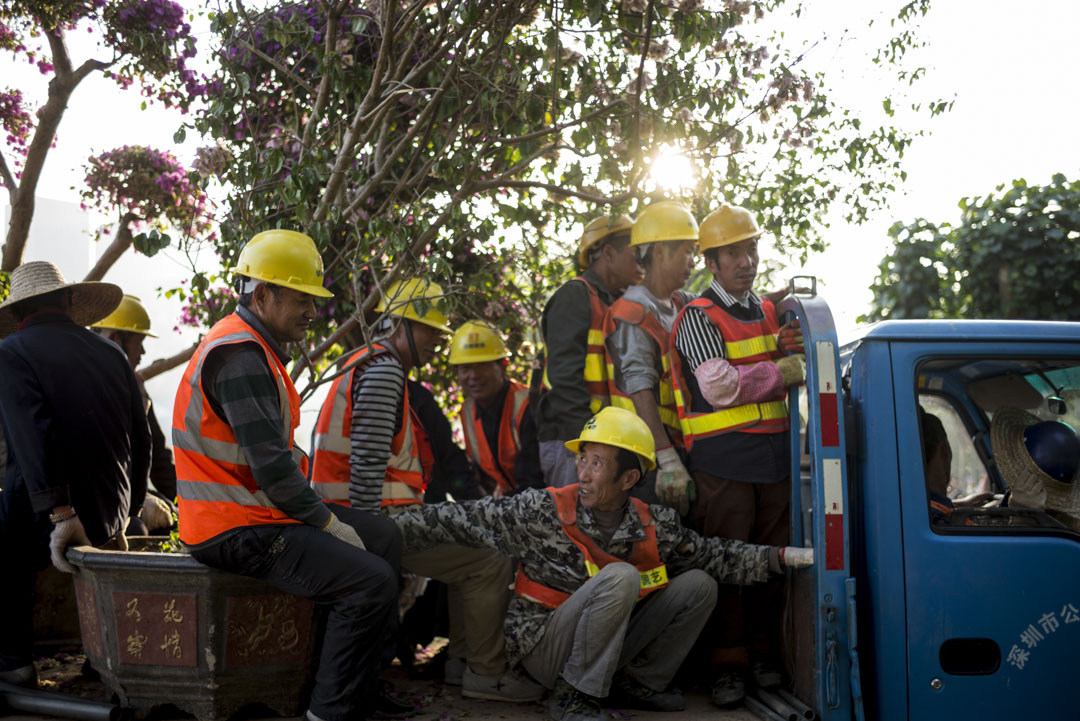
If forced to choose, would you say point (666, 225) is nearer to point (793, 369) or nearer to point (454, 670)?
point (793, 369)

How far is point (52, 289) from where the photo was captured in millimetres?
3725

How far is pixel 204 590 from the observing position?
3.06 meters

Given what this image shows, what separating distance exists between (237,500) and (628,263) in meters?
2.42

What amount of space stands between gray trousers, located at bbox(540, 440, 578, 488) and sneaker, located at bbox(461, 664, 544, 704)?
88 cm

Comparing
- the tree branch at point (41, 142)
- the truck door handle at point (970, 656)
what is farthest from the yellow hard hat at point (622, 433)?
the tree branch at point (41, 142)

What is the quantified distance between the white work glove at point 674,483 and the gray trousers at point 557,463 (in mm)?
567

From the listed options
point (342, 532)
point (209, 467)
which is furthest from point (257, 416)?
point (342, 532)

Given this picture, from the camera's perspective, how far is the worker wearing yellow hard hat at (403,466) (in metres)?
3.70

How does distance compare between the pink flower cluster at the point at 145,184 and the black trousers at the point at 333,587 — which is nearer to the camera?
the black trousers at the point at 333,587

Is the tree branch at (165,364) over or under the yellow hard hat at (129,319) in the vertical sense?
under

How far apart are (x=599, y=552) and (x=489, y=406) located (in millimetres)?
1787

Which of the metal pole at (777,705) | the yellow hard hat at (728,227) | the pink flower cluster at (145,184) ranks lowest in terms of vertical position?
the metal pole at (777,705)

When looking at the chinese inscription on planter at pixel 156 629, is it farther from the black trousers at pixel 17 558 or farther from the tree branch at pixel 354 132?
the tree branch at pixel 354 132

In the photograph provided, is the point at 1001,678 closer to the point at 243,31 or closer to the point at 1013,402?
the point at 1013,402
